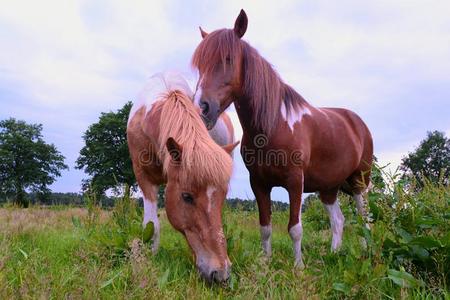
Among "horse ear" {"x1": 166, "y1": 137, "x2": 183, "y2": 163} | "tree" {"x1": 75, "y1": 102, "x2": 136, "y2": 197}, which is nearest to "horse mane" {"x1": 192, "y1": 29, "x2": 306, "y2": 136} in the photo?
"horse ear" {"x1": 166, "y1": 137, "x2": 183, "y2": 163}

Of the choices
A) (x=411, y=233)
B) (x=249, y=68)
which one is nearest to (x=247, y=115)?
(x=249, y=68)

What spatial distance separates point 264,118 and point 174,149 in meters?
1.47

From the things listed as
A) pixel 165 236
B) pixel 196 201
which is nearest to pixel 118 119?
pixel 165 236

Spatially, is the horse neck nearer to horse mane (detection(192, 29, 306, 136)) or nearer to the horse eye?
horse mane (detection(192, 29, 306, 136))

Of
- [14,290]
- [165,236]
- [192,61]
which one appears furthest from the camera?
[165,236]

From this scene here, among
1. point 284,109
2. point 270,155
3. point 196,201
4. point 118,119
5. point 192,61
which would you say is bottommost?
point 196,201

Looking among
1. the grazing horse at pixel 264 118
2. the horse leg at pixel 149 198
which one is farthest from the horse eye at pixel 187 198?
the horse leg at pixel 149 198

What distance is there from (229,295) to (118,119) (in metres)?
37.3

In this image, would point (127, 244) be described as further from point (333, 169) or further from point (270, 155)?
point (333, 169)

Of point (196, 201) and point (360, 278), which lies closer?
point (360, 278)

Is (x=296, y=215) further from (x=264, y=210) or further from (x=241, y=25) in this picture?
(x=241, y=25)

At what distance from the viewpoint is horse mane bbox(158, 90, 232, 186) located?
3342 millimetres

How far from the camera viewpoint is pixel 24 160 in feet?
145

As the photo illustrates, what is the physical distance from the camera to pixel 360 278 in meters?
2.96
